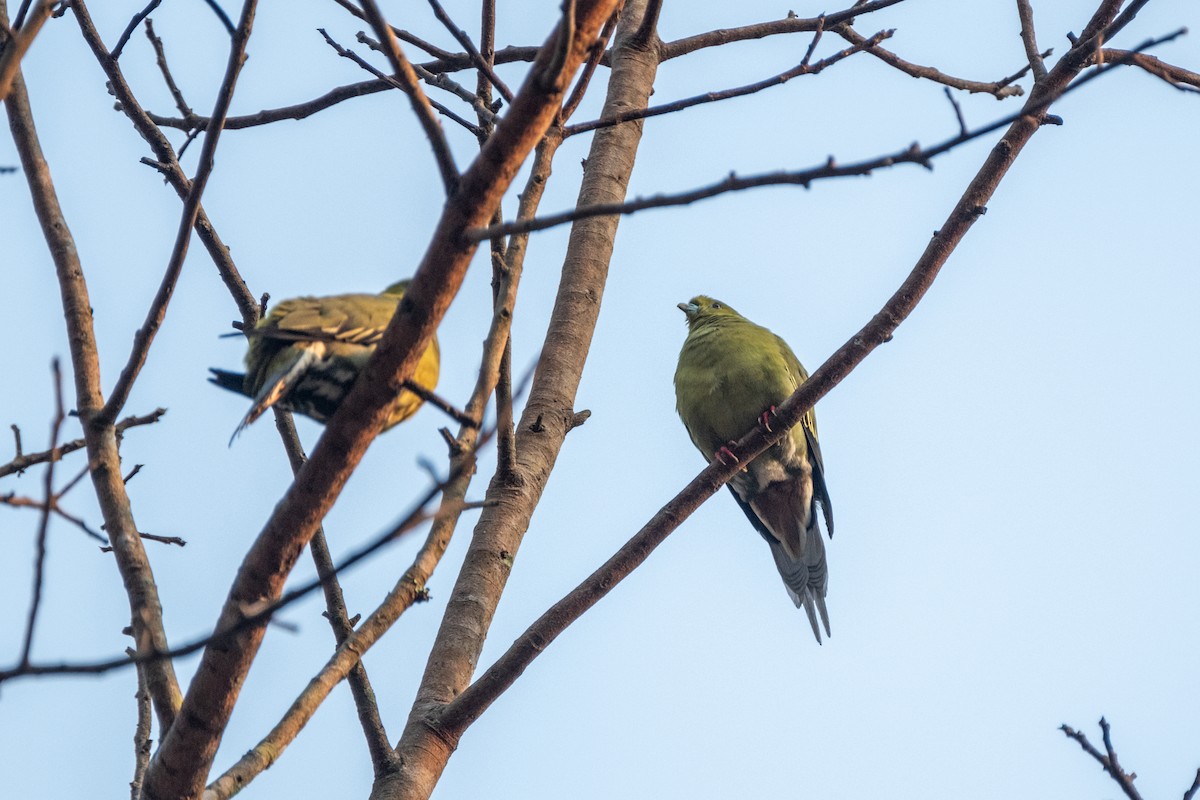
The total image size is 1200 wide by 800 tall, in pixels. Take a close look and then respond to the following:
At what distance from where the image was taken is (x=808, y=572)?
6531 millimetres

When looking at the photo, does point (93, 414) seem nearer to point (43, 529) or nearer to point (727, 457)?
point (43, 529)

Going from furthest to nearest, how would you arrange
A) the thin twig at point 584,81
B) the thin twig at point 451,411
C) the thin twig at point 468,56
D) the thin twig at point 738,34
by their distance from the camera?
the thin twig at point 738,34 < the thin twig at point 468,56 < the thin twig at point 584,81 < the thin twig at point 451,411

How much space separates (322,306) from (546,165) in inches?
31.1

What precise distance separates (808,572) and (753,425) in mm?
958

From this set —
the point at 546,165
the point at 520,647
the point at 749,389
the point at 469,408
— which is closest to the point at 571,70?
the point at 469,408

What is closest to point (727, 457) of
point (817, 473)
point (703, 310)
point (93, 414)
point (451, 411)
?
point (451, 411)

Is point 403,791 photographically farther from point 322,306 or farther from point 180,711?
point 322,306

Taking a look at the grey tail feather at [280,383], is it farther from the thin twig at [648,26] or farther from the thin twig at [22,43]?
the thin twig at [648,26]

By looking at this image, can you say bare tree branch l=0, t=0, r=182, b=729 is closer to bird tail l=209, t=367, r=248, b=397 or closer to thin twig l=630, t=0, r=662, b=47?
bird tail l=209, t=367, r=248, b=397

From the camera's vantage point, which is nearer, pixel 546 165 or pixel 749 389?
pixel 546 165

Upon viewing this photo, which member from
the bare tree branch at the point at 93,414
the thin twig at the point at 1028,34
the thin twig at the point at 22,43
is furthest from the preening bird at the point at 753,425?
the thin twig at the point at 22,43

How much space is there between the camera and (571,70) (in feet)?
6.93

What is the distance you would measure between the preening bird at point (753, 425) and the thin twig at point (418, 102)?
4.05 metres

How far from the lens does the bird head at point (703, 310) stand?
6.84 meters
